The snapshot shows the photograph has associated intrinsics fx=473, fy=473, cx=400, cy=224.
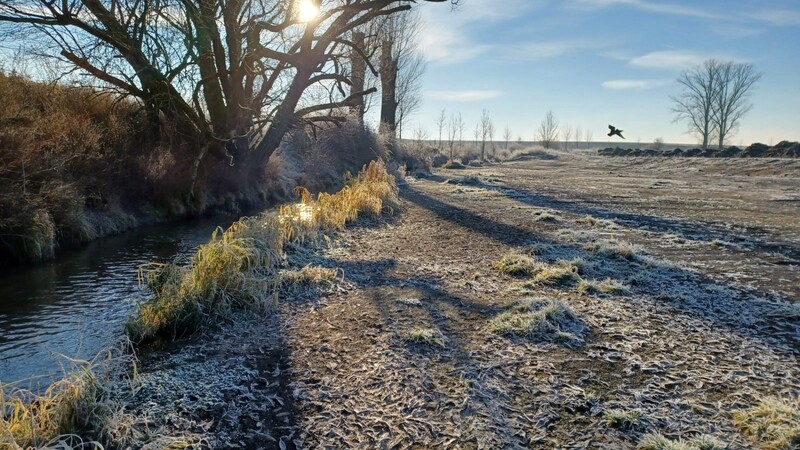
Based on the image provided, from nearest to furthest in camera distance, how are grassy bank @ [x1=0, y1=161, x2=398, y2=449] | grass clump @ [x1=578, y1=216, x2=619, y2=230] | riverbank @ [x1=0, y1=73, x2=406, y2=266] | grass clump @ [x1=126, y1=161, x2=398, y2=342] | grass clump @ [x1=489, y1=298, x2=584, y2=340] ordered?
grassy bank @ [x1=0, y1=161, x2=398, y2=449] → grass clump @ [x1=489, y1=298, x2=584, y2=340] → grass clump @ [x1=126, y1=161, x2=398, y2=342] → riverbank @ [x1=0, y1=73, x2=406, y2=266] → grass clump @ [x1=578, y1=216, x2=619, y2=230]

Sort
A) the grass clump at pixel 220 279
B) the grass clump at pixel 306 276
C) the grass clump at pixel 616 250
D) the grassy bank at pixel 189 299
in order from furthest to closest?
the grass clump at pixel 616 250, the grass clump at pixel 306 276, the grass clump at pixel 220 279, the grassy bank at pixel 189 299

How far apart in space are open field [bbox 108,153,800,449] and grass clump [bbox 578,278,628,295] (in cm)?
2

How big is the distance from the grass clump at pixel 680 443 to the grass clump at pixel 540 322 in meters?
1.46

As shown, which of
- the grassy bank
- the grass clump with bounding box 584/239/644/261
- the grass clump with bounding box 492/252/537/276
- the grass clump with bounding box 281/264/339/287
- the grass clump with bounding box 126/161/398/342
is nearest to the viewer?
the grassy bank

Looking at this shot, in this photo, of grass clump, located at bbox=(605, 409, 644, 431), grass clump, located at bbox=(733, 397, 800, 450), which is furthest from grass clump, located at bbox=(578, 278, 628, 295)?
grass clump, located at bbox=(605, 409, 644, 431)

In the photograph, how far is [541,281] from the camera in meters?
5.70

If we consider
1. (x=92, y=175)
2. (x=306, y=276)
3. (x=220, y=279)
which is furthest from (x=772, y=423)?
(x=92, y=175)

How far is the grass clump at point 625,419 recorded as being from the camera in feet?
9.23

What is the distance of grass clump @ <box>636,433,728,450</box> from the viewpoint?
2.52 m

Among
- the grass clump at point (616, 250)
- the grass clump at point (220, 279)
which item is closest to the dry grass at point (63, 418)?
the grass clump at point (220, 279)

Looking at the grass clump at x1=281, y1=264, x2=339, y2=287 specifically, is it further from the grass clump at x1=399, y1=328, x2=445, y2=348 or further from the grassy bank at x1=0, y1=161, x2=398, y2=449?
the grass clump at x1=399, y1=328, x2=445, y2=348

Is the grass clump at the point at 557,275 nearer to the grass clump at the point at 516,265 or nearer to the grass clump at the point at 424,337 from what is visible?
the grass clump at the point at 516,265

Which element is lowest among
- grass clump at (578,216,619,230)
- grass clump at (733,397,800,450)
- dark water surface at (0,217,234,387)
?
dark water surface at (0,217,234,387)

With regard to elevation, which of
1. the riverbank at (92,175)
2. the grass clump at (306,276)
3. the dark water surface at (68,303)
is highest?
the riverbank at (92,175)
